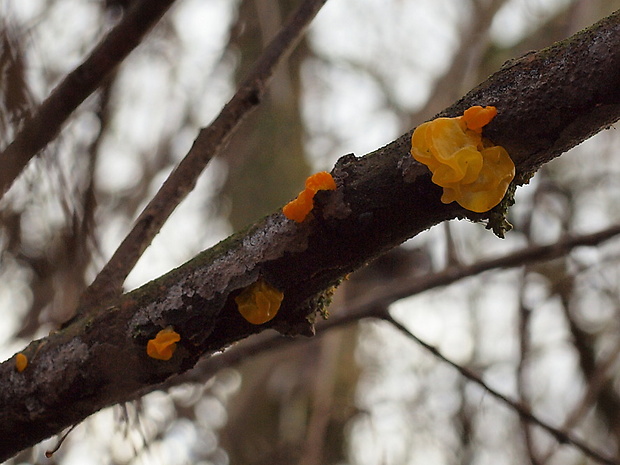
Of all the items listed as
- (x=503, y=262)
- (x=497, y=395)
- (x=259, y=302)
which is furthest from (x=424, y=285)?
(x=259, y=302)

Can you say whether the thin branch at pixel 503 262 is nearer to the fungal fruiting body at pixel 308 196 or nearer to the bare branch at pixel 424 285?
the bare branch at pixel 424 285

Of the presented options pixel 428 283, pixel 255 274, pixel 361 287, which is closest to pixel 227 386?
pixel 361 287

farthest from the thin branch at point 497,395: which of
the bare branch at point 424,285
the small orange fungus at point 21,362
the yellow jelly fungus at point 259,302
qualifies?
the small orange fungus at point 21,362

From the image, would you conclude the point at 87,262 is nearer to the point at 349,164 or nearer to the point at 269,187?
the point at 349,164

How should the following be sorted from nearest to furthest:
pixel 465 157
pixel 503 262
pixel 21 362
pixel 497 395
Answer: pixel 465 157 < pixel 21 362 < pixel 497 395 < pixel 503 262

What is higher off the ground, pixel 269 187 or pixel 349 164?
pixel 269 187

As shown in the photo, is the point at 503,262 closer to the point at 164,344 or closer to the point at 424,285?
the point at 424,285

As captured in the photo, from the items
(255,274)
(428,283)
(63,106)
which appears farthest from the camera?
(428,283)

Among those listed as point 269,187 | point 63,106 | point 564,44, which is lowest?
point 564,44

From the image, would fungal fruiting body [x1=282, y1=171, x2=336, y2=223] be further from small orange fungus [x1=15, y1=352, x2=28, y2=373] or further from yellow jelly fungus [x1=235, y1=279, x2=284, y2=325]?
small orange fungus [x1=15, y1=352, x2=28, y2=373]
